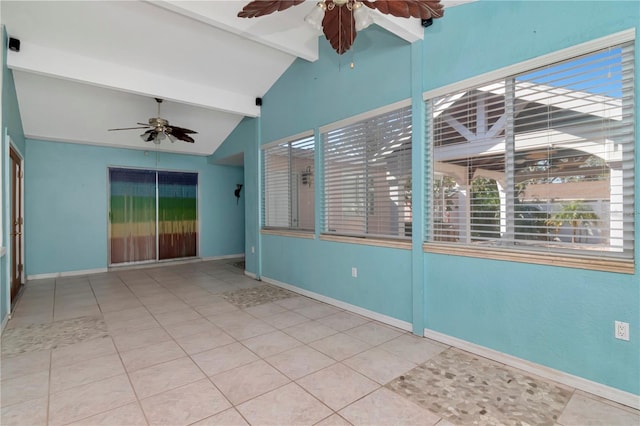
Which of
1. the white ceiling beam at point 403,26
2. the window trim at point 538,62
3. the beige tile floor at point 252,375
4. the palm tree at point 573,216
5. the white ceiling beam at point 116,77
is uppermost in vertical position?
the white ceiling beam at point 116,77

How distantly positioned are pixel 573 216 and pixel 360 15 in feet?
6.82

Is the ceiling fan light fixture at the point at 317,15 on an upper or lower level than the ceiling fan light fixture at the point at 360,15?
upper

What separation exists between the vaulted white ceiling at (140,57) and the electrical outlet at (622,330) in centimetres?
279

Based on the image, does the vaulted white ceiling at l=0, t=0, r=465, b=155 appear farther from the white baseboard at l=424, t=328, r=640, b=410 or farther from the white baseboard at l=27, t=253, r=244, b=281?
the white baseboard at l=424, t=328, r=640, b=410

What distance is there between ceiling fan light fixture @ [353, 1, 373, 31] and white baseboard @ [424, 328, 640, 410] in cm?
273

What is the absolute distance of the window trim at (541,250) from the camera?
2008 millimetres

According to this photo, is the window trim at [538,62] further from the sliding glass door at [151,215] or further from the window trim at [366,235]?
the sliding glass door at [151,215]

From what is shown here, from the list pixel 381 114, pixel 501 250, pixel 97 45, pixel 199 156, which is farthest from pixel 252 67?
pixel 501 250

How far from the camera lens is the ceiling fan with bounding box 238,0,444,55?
2076 millimetres

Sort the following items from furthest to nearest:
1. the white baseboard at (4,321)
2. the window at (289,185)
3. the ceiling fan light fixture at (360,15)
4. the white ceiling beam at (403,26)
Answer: the window at (289,185) < the white baseboard at (4,321) < the white ceiling beam at (403,26) < the ceiling fan light fixture at (360,15)

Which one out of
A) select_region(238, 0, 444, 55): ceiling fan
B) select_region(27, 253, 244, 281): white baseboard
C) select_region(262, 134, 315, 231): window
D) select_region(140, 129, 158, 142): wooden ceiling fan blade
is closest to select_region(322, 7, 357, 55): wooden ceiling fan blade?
select_region(238, 0, 444, 55): ceiling fan

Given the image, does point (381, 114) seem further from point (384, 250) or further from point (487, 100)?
point (384, 250)

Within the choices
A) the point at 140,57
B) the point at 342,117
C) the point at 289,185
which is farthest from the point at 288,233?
the point at 140,57

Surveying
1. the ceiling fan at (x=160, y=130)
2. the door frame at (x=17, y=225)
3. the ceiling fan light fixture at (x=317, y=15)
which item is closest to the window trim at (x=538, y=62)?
the ceiling fan light fixture at (x=317, y=15)
